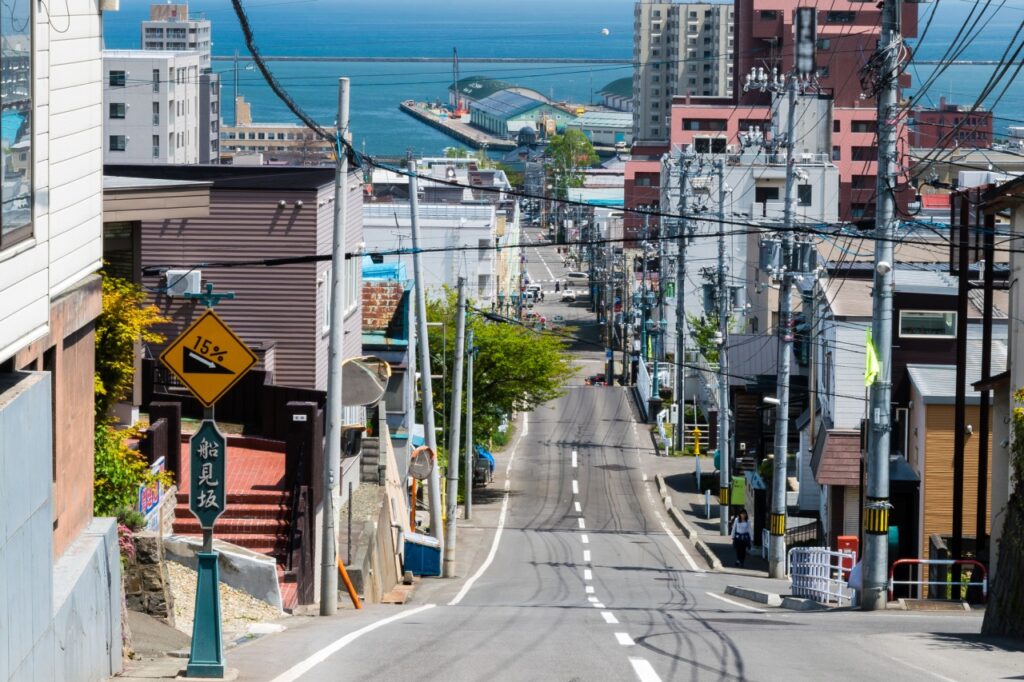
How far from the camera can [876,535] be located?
2166 centimetres

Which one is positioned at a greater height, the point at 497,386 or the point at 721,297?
the point at 721,297

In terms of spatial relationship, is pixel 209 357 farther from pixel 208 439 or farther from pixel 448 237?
pixel 448 237

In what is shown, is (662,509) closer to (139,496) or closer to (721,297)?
(721,297)

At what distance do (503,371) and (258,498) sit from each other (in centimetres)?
3327

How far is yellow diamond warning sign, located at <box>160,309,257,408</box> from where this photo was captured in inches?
458

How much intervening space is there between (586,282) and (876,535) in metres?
123

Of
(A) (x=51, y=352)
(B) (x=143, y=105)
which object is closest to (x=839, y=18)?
(B) (x=143, y=105)

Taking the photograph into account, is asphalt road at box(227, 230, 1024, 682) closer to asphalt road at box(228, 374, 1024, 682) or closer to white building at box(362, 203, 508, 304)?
asphalt road at box(228, 374, 1024, 682)

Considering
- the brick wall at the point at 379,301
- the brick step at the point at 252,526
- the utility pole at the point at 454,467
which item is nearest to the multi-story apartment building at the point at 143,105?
the brick wall at the point at 379,301

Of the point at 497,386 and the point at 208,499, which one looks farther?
the point at 497,386

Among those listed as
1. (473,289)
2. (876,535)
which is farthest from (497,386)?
(876,535)

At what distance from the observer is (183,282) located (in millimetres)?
27734

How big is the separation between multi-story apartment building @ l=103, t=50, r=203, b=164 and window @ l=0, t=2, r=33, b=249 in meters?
107

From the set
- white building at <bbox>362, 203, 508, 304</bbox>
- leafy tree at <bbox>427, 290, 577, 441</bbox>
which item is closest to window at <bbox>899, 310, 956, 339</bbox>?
leafy tree at <bbox>427, 290, 577, 441</bbox>
